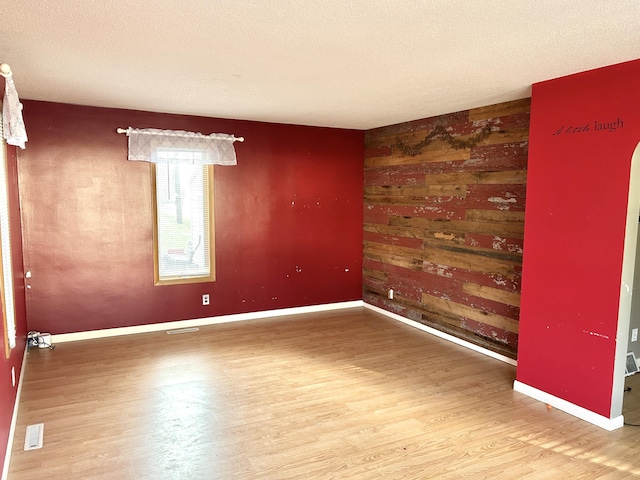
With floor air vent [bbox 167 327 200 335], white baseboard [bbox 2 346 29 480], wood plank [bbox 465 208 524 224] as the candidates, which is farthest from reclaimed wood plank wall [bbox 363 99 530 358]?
Answer: white baseboard [bbox 2 346 29 480]

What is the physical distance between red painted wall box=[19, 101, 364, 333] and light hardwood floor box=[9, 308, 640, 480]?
573 mm

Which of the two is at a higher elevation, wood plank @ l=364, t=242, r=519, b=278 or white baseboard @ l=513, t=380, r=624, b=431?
wood plank @ l=364, t=242, r=519, b=278

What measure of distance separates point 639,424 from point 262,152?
4.28m

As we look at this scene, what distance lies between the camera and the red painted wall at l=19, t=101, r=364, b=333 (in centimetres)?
421

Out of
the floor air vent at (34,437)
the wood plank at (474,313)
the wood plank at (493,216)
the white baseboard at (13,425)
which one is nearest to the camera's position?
the white baseboard at (13,425)

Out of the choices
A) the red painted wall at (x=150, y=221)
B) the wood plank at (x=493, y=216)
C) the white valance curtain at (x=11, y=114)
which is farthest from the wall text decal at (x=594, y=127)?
the white valance curtain at (x=11, y=114)

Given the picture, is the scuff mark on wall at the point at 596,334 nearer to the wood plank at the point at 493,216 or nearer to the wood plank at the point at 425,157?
the wood plank at the point at 493,216

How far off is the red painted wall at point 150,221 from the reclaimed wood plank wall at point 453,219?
53 cm

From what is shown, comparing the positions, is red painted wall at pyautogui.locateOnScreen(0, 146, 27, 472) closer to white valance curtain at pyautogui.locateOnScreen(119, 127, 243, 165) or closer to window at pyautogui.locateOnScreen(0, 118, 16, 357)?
window at pyautogui.locateOnScreen(0, 118, 16, 357)

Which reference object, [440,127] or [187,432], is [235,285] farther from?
[440,127]

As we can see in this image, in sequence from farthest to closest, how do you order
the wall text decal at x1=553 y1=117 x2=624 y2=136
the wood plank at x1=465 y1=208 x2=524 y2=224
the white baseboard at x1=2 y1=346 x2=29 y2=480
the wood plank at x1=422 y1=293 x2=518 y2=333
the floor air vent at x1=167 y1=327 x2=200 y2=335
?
the floor air vent at x1=167 y1=327 x2=200 y2=335 < the wood plank at x1=422 y1=293 x2=518 y2=333 < the wood plank at x1=465 y1=208 x2=524 y2=224 < the wall text decal at x1=553 y1=117 x2=624 y2=136 < the white baseboard at x1=2 y1=346 x2=29 y2=480

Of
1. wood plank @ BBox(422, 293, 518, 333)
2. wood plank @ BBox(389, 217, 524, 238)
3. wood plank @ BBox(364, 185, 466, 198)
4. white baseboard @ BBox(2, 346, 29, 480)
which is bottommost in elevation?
white baseboard @ BBox(2, 346, 29, 480)

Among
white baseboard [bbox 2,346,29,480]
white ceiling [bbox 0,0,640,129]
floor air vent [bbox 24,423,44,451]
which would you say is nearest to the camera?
white ceiling [bbox 0,0,640,129]

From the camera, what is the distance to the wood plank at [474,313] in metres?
3.87
